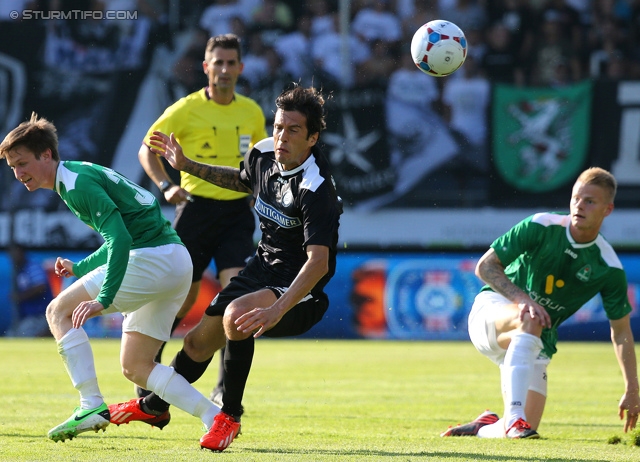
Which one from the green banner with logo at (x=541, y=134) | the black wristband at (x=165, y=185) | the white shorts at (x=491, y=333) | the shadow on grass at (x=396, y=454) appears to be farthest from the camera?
the green banner with logo at (x=541, y=134)

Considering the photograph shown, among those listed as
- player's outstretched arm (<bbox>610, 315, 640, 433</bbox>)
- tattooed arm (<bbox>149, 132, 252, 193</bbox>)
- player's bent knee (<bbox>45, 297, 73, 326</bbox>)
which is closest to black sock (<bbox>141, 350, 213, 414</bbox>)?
player's bent knee (<bbox>45, 297, 73, 326</bbox>)

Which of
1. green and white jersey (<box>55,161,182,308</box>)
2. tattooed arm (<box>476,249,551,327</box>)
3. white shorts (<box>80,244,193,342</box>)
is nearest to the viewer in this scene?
green and white jersey (<box>55,161,182,308</box>)

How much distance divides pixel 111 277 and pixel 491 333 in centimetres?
239

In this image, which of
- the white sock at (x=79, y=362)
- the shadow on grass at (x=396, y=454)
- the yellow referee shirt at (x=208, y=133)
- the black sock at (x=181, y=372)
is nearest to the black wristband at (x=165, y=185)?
the yellow referee shirt at (x=208, y=133)

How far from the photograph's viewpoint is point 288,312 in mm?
5367

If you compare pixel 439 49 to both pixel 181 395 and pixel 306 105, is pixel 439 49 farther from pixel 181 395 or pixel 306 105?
pixel 181 395

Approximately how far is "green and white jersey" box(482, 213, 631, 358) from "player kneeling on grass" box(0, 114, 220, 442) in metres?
1.98

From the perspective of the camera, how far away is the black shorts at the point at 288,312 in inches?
212

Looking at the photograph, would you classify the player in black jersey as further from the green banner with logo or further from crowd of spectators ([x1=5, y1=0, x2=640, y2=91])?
crowd of spectators ([x1=5, y1=0, x2=640, y2=91])

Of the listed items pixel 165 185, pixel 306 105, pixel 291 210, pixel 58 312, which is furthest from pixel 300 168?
pixel 165 185

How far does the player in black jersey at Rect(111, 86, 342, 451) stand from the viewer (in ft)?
16.7

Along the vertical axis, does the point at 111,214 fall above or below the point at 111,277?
above

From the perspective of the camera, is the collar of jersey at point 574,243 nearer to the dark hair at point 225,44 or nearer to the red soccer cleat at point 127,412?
the red soccer cleat at point 127,412

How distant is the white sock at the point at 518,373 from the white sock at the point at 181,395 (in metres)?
1.69
